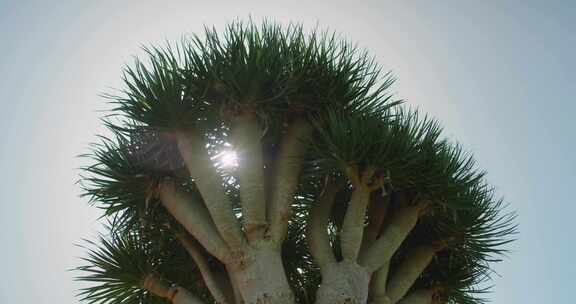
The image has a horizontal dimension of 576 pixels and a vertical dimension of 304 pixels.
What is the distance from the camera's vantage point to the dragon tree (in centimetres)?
525

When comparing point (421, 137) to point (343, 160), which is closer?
point (343, 160)

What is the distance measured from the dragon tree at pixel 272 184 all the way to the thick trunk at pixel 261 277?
0.04 feet

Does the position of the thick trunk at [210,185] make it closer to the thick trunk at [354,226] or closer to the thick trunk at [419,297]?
the thick trunk at [354,226]

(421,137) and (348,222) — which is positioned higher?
(421,137)

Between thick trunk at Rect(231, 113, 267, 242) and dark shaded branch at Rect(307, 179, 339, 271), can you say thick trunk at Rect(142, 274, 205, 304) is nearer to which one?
thick trunk at Rect(231, 113, 267, 242)

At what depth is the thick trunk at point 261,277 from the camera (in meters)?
4.90

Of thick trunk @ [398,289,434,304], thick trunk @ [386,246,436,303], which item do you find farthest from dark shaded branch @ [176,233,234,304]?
thick trunk @ [398,289,434,304]

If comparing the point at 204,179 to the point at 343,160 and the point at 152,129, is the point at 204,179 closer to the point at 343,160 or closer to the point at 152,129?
the point at 152,129

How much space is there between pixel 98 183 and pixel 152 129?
79 cm

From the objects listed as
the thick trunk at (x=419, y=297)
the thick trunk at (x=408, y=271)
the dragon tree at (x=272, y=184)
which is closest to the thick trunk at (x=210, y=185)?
the dragon tree at (x=272, y=184)

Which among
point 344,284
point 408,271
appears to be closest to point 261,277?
point 344,284

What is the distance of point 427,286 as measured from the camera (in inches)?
251

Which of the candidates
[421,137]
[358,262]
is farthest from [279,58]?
[358,262]

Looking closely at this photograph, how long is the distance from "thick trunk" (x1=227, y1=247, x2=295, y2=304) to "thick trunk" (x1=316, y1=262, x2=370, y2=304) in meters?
0.32
